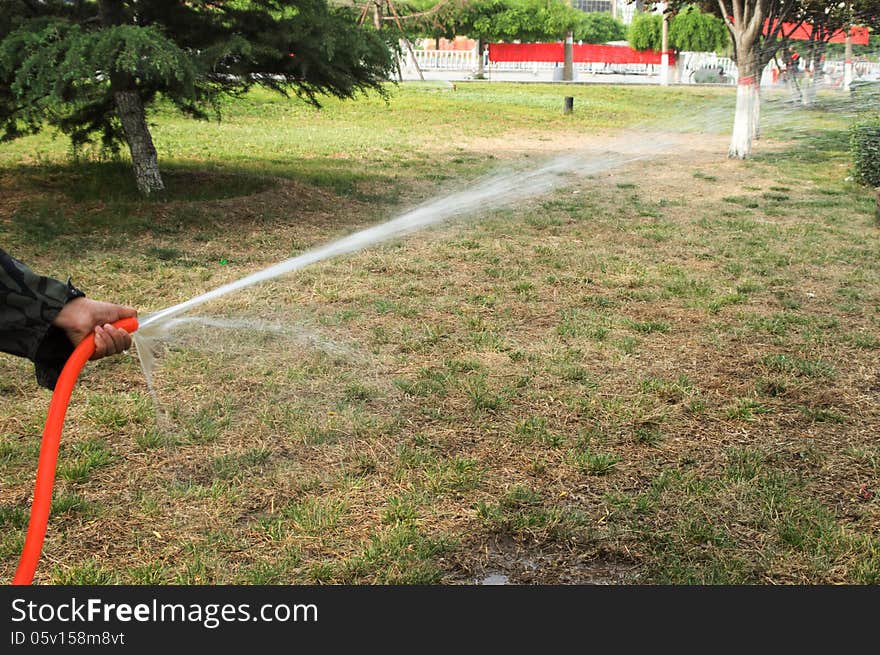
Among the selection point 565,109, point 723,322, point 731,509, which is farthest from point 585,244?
point 565,109

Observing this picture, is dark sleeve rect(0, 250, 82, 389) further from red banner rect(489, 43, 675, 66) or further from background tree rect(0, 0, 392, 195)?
red banner rect(489, 43, 675, 66)

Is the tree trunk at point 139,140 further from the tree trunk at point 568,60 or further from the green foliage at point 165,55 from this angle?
the tree trunk at point 568,60

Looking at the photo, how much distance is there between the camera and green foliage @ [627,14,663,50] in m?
47.4

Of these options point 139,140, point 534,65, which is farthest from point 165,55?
point 534,65

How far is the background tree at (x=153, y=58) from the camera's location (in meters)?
6.85

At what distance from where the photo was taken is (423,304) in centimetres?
588

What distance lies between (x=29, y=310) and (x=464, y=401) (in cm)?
268

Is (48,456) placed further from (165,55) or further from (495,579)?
(165,55)

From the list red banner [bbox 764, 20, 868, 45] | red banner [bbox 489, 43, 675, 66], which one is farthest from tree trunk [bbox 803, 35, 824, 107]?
red banner [bbox 489, 43, 675, 66]

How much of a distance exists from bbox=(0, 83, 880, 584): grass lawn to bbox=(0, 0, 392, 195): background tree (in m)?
0.88

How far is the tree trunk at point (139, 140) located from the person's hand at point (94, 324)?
717cm

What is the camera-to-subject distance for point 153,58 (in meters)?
6.81

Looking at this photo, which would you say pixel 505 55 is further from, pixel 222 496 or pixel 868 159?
pixel 222 496

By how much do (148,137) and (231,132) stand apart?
7.72 metres
